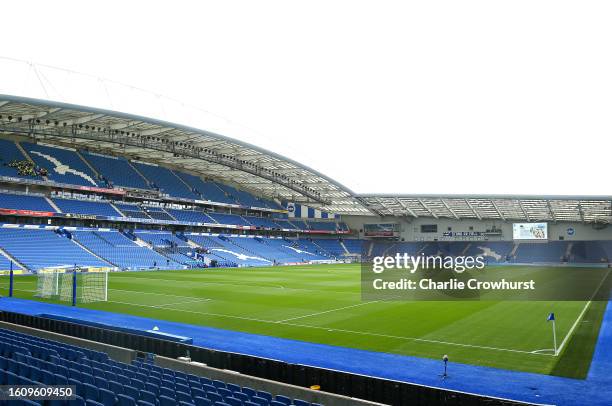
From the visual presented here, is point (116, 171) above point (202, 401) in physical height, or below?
above

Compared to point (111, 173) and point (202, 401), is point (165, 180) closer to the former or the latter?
point (111, 173)

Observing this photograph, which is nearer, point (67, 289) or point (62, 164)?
point (67, 289)

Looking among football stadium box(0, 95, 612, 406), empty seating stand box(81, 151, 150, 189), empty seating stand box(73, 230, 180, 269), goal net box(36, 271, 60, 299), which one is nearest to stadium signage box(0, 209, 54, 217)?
football stadium box(0, 95, 612, 406)

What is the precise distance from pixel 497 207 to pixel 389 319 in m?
53.4

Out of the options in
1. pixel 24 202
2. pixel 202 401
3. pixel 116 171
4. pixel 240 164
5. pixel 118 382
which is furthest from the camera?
pixel 240 164

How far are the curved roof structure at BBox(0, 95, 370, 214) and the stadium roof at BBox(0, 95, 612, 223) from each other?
6cm

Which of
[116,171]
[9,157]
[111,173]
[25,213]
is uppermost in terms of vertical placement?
[9,157]

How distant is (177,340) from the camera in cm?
1270

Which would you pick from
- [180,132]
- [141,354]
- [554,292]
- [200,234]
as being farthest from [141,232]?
[141,354]

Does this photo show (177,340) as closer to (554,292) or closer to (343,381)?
(343,381)

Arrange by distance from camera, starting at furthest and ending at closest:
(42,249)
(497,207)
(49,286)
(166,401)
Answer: (497,207), (42,249), (49,286), (166,401)

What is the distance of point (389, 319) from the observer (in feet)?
70.2

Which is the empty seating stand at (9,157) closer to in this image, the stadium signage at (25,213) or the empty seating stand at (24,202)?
the empty seating stand at (24,202)

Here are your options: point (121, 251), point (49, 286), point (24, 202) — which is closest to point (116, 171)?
point (24, 202)
